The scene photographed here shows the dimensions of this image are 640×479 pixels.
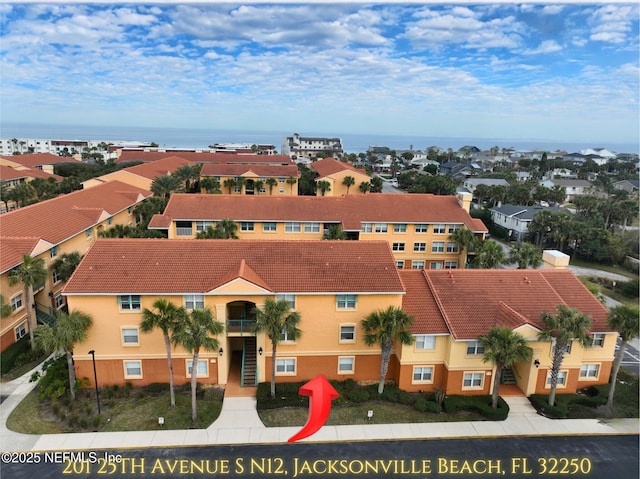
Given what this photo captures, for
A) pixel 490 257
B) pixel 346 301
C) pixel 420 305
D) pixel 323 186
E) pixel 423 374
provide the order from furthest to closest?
pixel 323 186, pixel 490 257, pixel 420 305, pixel 423 374, pixel 346 301

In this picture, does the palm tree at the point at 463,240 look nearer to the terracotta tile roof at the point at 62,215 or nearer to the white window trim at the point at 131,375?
the white window trim at the point at 131,375

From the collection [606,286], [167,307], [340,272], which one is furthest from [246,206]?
[606,286]

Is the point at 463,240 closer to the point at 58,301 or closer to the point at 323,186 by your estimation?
the point at 323,186

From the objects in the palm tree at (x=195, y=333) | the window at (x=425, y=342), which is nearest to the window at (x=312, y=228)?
the window at (x=425, y=342)

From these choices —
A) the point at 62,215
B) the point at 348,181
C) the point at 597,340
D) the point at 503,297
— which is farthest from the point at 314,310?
the point at 348,181

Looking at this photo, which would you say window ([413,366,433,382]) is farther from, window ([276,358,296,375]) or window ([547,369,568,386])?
window ([276,358,296,375])

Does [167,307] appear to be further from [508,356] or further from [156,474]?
[508,356]
